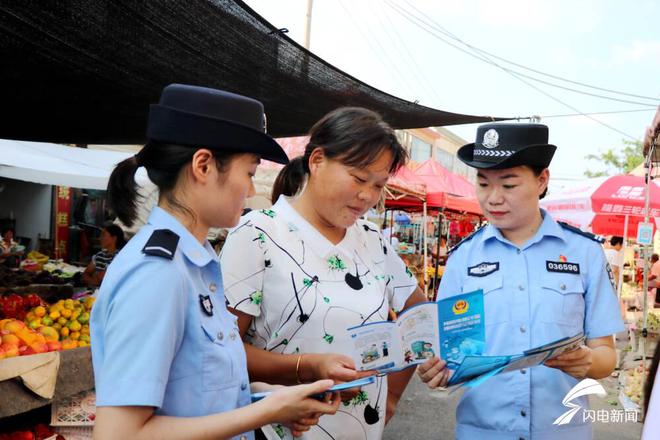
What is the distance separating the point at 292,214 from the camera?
1.92 metres

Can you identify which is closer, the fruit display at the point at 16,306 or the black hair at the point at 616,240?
the fruit display at the point at 16,306

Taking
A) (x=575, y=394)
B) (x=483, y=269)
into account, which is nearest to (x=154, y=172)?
(x=483, y=269)

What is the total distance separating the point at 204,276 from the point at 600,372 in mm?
1470

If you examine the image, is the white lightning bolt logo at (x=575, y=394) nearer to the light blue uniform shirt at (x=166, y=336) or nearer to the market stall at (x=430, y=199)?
the light blue uniform shirt at (x=166, y=336)

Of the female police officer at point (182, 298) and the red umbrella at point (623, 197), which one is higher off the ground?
the red umbrella at point (623, 197)

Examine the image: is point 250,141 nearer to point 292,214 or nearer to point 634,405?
point 292,214

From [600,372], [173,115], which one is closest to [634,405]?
[600,372]

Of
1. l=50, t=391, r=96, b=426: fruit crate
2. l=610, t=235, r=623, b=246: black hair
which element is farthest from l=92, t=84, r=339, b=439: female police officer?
l=610, t=235, r=623, b=246: black hair

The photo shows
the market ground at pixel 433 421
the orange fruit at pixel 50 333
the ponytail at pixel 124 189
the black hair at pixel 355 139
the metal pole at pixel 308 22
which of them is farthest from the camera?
the metal pole at pixel 308 22

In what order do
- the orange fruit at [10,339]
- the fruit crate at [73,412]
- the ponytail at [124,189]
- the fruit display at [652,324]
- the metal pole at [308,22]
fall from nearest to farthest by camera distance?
the ponytail at [124,189]
the orange fruit at [10,339]
the fruit crate at [73,412]
the fruit display at [652,324]
the metal pole at [308,22]

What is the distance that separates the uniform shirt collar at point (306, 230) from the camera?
1.85 meters

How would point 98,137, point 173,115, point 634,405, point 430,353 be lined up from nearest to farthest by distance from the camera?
point 173,115 < point 430,353 < point 98,137 < point 634,405

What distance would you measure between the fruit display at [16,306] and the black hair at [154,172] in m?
3.09

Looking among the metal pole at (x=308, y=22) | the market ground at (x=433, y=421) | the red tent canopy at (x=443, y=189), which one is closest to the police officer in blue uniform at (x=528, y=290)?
the market ground at (x=433, y=421)
